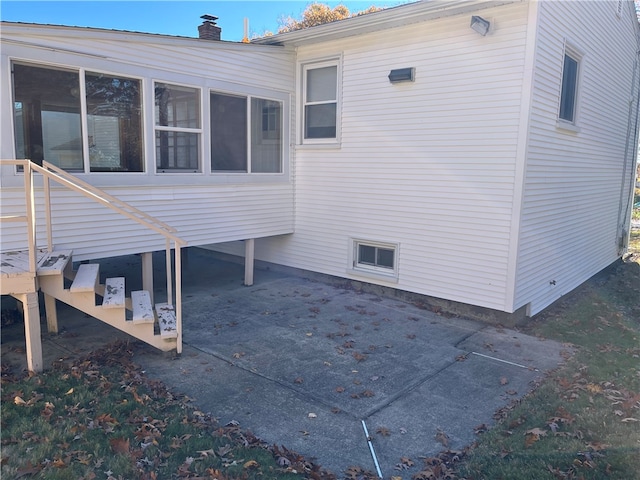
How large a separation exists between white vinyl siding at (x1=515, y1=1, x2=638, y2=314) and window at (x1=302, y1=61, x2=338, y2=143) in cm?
340

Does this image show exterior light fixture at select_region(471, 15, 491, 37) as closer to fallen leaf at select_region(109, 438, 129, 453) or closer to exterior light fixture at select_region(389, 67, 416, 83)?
exterior light fixture at select_region(389, 67, 416, 83)

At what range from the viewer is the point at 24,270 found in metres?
4.55

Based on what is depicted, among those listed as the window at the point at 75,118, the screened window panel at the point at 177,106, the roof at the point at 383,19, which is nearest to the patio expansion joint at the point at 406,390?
the window at the point at 75,118

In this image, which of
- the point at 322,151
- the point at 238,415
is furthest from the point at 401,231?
the point at 238,415

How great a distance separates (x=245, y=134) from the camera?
827 cm

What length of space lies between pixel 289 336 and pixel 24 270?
121 inches

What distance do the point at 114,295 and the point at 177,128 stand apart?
121 inches

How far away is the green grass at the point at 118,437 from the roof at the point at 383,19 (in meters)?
5.94

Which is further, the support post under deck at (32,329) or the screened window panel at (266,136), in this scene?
the screened window panel at (266,136)

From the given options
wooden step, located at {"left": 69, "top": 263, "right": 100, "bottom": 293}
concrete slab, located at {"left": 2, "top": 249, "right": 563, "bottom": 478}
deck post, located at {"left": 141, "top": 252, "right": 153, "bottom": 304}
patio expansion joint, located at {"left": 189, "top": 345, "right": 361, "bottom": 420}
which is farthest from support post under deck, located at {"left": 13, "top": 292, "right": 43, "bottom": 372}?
deck post, located at {"left": 141, "top": 252, "right": 153, "bottom": 304}

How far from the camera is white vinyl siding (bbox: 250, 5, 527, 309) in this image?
6562 millimetres

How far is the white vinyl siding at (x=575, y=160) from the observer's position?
666 cm

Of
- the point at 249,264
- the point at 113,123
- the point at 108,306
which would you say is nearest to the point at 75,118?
the point at 113,123

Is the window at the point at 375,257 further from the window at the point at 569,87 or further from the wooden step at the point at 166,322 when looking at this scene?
the wooden step at the point at 166,322
